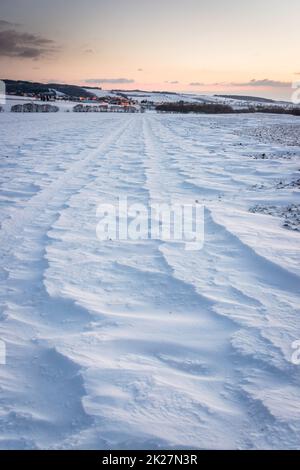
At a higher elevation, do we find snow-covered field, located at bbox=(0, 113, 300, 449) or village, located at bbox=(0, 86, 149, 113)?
village, located at bbox=(0, 86, 149, 113)

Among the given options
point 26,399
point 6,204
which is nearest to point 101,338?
point 26,399

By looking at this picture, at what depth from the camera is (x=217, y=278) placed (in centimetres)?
314

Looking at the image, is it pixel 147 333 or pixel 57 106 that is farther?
pixel 57 106

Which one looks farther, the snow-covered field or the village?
the village

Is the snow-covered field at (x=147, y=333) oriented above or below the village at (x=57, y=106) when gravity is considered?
below

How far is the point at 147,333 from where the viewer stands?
7.94 ft

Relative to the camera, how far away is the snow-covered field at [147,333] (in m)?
1.72

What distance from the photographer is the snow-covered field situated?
1719mm

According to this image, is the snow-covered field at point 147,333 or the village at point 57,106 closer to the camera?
the snow-covered field at point 147,333

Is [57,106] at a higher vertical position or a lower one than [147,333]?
higher

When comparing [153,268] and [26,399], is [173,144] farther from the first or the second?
[26,399]

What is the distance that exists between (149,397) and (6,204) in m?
4.17
